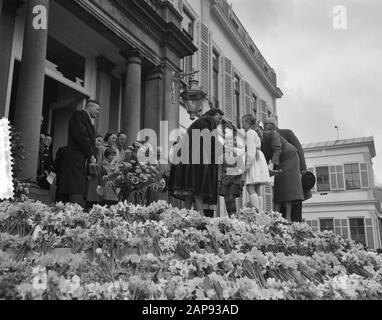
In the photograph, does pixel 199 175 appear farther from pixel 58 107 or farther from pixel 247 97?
pixel 247 97

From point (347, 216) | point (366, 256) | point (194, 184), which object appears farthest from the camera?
point (347, 216)

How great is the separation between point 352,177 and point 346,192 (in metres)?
1.37

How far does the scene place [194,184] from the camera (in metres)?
5.61

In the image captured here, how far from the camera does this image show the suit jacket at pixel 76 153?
221 inches

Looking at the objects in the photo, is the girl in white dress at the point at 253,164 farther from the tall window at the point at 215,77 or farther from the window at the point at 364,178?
the window at the point at 364,178

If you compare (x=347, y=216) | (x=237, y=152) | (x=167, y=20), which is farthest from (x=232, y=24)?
(x=347, y=216)

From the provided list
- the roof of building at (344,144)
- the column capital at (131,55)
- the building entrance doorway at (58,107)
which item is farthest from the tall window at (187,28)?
the roof of building at (344,144)

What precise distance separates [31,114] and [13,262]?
13.2 feet

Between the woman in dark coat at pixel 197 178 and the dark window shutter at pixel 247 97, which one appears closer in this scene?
the woman in dark coat at pixel 197 178

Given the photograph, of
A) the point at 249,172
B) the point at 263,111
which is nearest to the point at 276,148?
the point at 249,172

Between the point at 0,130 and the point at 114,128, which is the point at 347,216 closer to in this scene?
the point at 114,128

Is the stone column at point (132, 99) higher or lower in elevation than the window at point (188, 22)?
lower

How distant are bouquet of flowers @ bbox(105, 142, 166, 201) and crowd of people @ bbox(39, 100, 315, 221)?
14 centimetres

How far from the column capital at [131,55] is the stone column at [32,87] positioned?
9.32 feet
